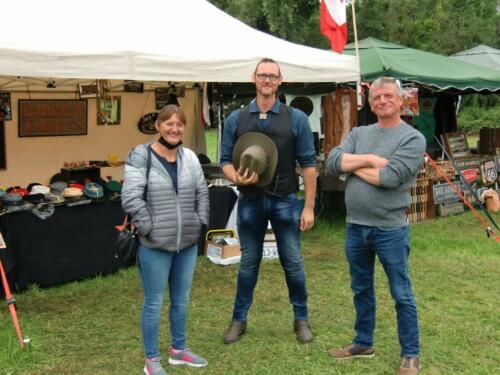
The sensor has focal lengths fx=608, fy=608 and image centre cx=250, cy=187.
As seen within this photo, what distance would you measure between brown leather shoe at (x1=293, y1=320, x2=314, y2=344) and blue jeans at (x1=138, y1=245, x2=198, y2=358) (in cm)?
85

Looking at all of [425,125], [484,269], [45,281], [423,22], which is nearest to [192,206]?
[45,281]

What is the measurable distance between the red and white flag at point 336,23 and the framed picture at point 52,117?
3.44 m

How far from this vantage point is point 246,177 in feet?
12.0

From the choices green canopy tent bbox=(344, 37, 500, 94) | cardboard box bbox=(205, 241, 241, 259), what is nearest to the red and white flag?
green canopy tent bbox=(344, 37, 500, 94)

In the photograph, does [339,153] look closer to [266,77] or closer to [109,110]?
[266,77]

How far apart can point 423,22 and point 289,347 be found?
31.8 meters

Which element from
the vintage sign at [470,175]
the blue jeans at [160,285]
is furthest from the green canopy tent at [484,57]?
the blue jeans at [160,285]

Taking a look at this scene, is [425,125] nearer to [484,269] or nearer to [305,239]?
[305,239]

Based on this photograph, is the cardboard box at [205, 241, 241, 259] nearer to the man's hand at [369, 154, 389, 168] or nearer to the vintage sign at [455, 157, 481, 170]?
the man's hand at [369, 154, 389, 168]

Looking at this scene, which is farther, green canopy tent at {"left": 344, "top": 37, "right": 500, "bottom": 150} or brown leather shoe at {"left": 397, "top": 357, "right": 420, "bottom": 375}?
green canopy tent at {"left": 344, "top": 37, "right": 500, "bottom": 150}

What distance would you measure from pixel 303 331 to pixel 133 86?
5.56m

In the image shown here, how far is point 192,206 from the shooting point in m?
3.38

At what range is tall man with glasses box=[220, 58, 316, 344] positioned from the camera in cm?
370

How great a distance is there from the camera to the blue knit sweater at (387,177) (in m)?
3.16
